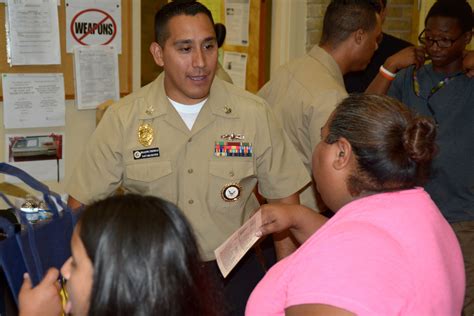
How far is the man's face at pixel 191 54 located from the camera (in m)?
2.25

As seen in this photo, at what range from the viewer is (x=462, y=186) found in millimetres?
2906

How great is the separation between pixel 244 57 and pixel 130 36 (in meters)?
1.09

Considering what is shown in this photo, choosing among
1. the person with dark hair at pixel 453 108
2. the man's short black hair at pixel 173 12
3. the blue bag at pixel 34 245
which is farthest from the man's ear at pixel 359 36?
the blue bag at pixel 34 245

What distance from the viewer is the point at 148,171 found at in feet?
7.47

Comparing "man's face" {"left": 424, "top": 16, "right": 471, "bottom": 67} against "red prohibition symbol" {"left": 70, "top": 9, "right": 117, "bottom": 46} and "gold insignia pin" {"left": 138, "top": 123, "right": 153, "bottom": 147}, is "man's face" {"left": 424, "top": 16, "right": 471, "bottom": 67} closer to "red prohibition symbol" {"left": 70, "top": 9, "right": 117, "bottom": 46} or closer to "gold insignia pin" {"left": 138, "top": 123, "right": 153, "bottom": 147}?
"gold insignia pin" {"left": 138, "top": 123, "right": 153, "bottom": 147}

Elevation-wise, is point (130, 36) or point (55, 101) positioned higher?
point (130, 36)

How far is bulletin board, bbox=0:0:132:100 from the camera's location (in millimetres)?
2941

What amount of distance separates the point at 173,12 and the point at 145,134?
1.52 ft

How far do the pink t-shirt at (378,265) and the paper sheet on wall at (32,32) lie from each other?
2.04 metres

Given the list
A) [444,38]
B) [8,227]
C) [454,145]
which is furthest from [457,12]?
[8,227]

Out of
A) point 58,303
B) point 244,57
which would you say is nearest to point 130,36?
point 244,57

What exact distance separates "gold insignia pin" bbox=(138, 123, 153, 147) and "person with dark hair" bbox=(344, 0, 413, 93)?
1.72 metres

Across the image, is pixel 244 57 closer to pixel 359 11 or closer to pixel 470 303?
pixel 359 11

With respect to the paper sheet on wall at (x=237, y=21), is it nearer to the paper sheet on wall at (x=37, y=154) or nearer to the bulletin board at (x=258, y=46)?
the bulletin board at (x=258, y=46)
